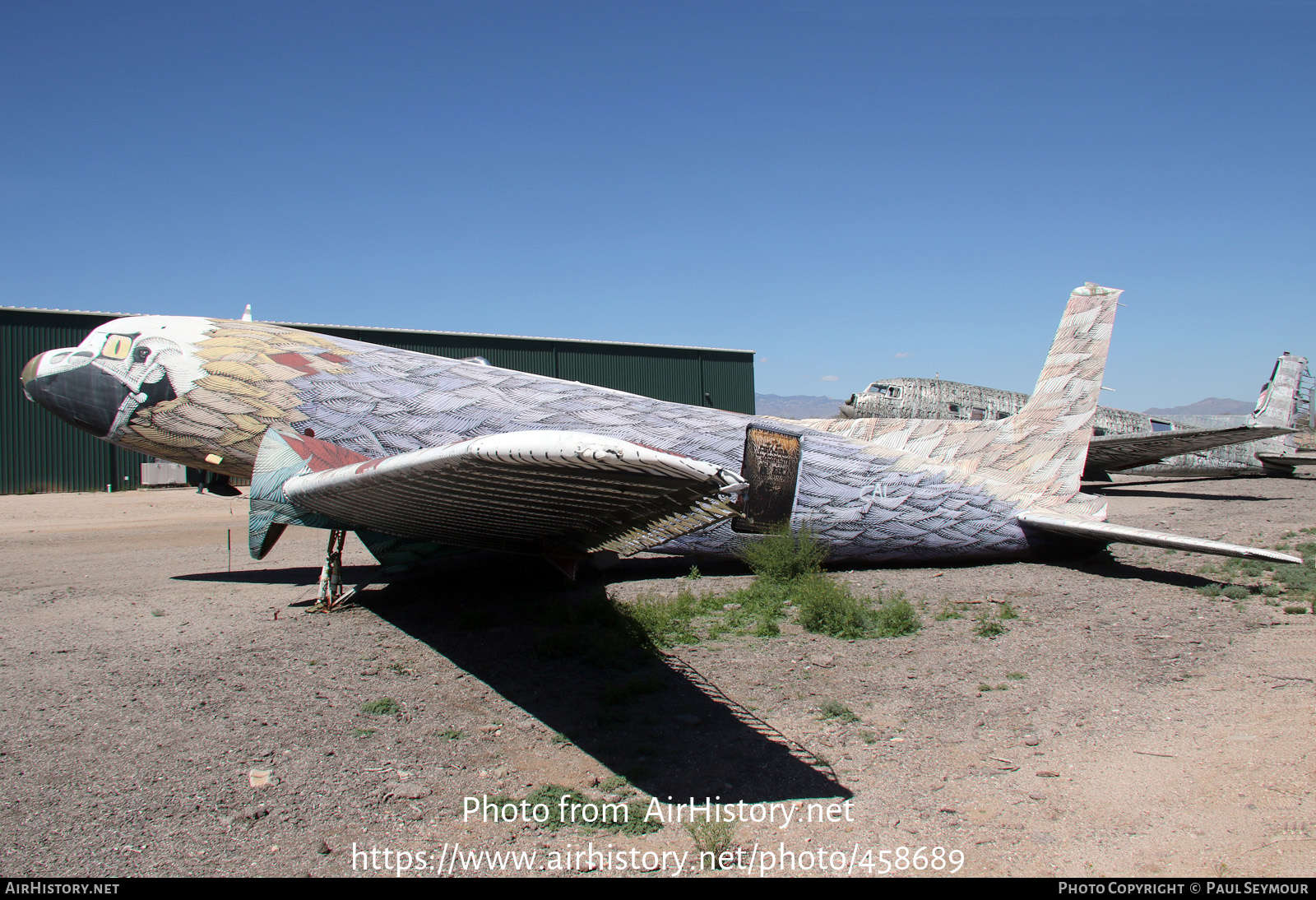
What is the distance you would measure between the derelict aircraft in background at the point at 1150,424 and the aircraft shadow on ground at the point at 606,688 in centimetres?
1452

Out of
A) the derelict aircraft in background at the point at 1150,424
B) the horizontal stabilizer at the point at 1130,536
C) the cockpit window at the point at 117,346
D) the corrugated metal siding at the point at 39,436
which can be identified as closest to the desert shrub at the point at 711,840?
the horizontal stabilizer at the point at 1130,536

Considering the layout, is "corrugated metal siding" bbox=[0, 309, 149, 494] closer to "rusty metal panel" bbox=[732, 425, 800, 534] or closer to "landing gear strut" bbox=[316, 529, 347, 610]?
"landing gear strut" bbox=[316, 529, 347, 610]

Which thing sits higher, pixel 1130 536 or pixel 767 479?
pixel 767 479

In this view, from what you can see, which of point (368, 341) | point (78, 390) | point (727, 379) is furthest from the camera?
point (727, 379)

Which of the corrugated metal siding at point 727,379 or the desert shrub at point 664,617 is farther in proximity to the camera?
the corrugated metal siding at point 727,379

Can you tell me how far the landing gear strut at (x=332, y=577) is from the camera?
7.45m

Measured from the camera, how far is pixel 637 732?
4.55 metres

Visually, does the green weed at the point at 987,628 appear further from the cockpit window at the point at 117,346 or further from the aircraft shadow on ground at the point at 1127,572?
the cockpit window at the point at 117,346

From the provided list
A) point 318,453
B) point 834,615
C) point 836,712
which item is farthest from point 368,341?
point 836,712

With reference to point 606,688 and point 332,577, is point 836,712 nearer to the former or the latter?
point 606,688

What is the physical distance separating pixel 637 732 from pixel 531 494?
185 cm

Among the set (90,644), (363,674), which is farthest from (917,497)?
(90,644)

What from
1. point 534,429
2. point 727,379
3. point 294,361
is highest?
point 727,379
